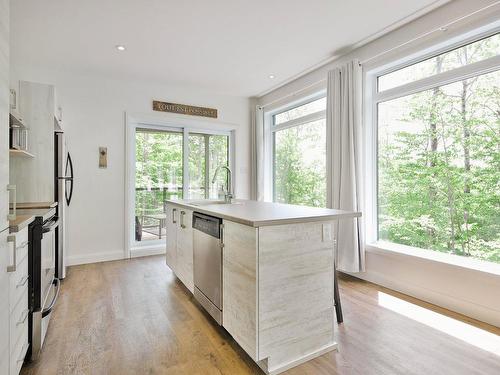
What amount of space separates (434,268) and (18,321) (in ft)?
10.1

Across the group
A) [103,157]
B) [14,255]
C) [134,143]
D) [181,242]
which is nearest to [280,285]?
[14,255]

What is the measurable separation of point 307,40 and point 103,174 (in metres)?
3.20

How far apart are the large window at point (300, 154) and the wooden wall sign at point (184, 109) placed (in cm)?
116

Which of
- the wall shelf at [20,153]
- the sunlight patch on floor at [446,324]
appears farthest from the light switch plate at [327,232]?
the wall shelf at [20,153]

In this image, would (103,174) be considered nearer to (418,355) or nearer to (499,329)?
(418,355)

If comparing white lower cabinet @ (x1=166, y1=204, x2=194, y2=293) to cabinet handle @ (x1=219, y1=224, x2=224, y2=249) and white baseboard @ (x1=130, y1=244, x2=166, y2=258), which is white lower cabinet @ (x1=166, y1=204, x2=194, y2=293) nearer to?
cabinet handle @ (x1=219, y1=224, x2=224, y2=249)

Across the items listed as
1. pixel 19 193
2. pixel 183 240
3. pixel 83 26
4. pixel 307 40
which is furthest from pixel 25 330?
pixel 307 40

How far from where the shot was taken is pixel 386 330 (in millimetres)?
2172

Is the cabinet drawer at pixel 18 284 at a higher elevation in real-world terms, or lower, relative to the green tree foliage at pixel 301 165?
lower

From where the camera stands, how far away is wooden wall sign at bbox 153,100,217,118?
4539mm

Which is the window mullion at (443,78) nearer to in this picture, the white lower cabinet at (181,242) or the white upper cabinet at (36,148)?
the white lower cabinet at (181,242)

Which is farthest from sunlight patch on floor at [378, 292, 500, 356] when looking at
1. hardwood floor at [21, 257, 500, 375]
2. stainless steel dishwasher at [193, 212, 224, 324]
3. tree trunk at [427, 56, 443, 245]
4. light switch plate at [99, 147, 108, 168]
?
light switch plate at [99, 147, 108, 168]

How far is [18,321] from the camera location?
1.56 metres

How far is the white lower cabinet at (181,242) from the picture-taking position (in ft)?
8.86
